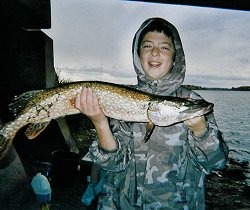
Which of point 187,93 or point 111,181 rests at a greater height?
point 187,93

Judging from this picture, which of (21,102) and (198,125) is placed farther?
(21,102)

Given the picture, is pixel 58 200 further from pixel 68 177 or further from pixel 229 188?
pixel 229 188

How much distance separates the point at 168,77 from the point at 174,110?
0.46 meters

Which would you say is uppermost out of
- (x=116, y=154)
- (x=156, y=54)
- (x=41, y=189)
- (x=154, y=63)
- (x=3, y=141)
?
(x=156, y=54)

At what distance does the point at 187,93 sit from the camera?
2842mm

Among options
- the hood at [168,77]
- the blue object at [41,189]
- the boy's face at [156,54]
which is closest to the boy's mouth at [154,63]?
the boy's face at [156,54]

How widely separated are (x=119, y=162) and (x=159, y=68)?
1.12 meters

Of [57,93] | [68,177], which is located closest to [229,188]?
[68,177]

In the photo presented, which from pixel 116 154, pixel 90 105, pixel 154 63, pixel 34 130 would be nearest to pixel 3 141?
pixel 34 130

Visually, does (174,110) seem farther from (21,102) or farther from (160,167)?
(21,102)

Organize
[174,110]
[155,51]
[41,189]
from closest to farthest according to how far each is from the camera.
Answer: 1. [174,110]
2. [155,51]
3. [41,189]

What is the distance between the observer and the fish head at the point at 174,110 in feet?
7.84

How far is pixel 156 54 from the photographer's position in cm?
263

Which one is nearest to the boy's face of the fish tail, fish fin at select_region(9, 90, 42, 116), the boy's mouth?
the boy's mouth
